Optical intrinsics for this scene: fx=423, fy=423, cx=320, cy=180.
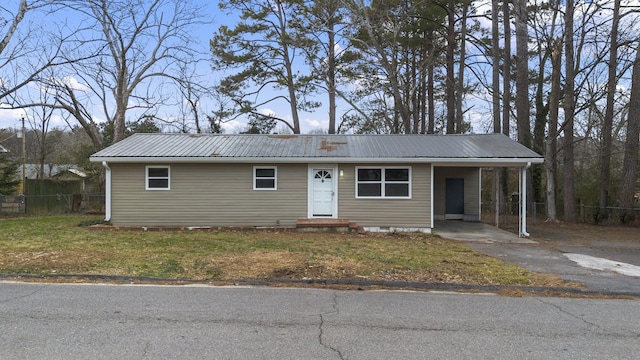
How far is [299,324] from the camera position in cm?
473

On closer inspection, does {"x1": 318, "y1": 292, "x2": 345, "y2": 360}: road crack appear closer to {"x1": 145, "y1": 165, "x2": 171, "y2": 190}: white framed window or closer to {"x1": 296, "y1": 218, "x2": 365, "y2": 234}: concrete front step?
{"x1": 296, "y1": 218, "x2": 365, "y2": 234}: concrete front step

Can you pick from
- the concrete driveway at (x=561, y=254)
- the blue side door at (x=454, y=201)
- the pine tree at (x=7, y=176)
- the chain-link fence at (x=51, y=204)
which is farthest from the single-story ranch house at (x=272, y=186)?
the pine tree at (x=7, y=176)

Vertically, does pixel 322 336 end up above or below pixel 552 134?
below

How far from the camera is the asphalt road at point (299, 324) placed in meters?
3.95

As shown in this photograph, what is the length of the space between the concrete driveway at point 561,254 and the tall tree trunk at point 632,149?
301 inches

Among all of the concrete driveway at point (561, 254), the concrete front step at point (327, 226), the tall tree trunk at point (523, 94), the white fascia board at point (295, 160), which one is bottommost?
the concrete driveway at point (561, 254)

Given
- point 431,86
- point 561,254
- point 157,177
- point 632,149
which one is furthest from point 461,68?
point 157,177

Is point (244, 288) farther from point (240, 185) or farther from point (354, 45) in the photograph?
point (354, 45)

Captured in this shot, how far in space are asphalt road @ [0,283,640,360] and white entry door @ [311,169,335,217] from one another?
25.7 ft

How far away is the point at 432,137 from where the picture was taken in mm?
16438

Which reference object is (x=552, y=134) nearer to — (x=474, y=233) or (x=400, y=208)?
(x=474, y=233)

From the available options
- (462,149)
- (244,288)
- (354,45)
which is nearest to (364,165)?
(462,149)

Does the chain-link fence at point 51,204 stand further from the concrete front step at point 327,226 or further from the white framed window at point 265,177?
the concrete front step at point 327,226

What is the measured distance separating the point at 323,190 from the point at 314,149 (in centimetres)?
153
